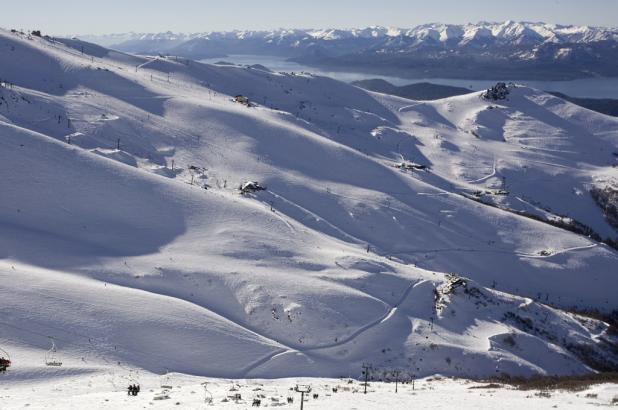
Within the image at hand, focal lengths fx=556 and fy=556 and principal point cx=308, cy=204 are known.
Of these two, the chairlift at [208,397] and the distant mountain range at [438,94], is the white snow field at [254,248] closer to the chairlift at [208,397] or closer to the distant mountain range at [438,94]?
the chairlift at [208,397]

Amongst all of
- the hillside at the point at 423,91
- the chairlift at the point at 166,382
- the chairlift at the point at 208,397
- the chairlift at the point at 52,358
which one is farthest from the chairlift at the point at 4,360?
the hillside at the point at 423,91

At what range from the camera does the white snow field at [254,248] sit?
1261 inches

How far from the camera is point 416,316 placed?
4144 cm

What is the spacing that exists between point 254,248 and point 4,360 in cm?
2318

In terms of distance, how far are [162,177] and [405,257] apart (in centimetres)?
2566

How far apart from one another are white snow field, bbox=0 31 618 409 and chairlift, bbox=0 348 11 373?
0.56 meters

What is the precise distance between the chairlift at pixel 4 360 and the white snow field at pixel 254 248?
0.56 meters

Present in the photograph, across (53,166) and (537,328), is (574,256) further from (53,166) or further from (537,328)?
(53,166)

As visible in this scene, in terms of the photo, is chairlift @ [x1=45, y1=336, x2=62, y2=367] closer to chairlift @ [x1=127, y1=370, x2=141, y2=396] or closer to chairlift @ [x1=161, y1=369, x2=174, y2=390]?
chairlift @ [x1=127, y1=370, x2=141, y2=396]

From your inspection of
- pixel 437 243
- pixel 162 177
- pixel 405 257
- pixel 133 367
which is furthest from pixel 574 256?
pixel 133 367

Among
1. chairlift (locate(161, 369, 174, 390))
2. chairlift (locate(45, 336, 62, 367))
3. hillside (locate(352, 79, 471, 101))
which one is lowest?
chairlift (locate(161, 369, 174, 390))

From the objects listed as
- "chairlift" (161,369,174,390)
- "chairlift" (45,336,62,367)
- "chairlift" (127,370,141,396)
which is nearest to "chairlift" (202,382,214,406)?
"chairlift" (161,369,174,390)

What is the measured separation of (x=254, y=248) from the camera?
46375 mm

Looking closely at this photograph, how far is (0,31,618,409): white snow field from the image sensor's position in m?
32.0
